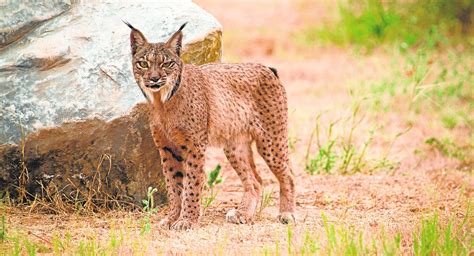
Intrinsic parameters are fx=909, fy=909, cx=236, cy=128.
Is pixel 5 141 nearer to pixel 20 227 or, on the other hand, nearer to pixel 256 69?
pixel 20 227

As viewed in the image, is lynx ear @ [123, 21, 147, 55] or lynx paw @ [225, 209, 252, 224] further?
lynx paw @ [225, 209, 252, 224]

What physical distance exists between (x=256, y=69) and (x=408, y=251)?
2.23m

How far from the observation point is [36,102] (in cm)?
672

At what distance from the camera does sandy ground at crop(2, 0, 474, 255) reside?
614cm

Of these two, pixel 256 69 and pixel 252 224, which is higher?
pixel 256 69

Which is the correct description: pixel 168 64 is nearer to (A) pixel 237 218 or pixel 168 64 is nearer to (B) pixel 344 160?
(A) pixel 237 218

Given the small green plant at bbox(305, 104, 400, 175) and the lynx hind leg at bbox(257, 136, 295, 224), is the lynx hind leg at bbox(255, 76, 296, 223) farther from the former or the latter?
the small green plant at bbox(305, 104, 400, 175)

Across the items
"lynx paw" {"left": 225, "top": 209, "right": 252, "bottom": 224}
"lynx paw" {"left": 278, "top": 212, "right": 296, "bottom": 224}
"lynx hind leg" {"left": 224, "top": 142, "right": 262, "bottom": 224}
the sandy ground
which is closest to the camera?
the sandy ground

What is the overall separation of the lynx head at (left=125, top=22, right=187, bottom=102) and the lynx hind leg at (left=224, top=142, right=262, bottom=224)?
3.13 ft

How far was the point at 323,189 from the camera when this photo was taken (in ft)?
26.6

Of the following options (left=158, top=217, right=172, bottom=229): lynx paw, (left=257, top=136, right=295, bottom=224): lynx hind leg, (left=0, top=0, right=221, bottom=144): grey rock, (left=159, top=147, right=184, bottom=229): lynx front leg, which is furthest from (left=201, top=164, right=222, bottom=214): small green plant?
(left=0, top=0, right=221, bottom=144): grey rock

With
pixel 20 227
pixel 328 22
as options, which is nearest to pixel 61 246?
pixel 20 227

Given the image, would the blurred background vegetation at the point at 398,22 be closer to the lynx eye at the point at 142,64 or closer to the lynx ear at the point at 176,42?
the lynx ear at the point at 176,42

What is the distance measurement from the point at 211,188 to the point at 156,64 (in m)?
1.70
